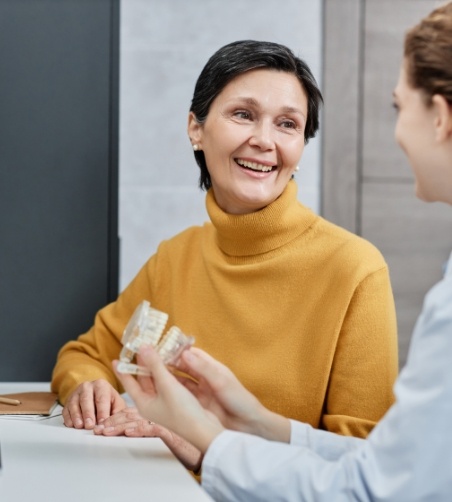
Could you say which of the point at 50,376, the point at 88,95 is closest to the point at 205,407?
the point at 50,376

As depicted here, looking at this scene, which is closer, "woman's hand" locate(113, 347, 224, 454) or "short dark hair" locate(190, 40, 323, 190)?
"woman's hand" locate(113, 347, 224, 454)

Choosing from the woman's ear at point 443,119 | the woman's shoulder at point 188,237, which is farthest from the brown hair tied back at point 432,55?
the woman's shoulder at point 188,237

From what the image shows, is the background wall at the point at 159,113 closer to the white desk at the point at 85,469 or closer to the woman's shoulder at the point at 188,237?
the woman's shoulder at the point at 188,237

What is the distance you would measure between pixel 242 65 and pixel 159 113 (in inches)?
22.1

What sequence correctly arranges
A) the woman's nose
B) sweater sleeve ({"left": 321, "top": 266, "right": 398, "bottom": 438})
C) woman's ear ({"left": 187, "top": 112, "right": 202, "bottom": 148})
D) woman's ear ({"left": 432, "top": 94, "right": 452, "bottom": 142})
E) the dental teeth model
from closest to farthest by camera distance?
woman's ear ({"left": 432, "top": 94, "right": 452, "bottom": 142}) → the dental teeth model → sweater sleeve ({"left": 321, "top": 266, "right": 398, "bottom": 438}) → the woman's nose → woman's ear ({"left": 187, "top": 112, "right": 202, "bottom": 148})

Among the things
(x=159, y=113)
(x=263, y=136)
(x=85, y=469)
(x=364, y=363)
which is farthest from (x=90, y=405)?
(x=159, y=113)

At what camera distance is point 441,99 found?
3.21 feet

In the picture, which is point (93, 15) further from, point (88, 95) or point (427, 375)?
point (427, 375)

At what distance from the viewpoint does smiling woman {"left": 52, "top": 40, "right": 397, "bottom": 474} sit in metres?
1.47

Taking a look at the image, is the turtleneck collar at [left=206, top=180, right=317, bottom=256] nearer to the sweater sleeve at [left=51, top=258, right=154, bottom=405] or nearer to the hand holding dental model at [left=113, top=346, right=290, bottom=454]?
the sweater sleeve at [left=51, top=258, right=154, bottom=405]

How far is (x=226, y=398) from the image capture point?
3.86 feet

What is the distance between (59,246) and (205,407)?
81 cm

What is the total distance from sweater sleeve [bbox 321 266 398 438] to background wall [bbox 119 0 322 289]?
2.43ft

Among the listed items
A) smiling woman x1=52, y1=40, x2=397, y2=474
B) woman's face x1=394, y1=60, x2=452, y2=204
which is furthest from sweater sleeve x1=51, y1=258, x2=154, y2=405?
woman's face x1=394, y1=60, x2=452, y2=204
